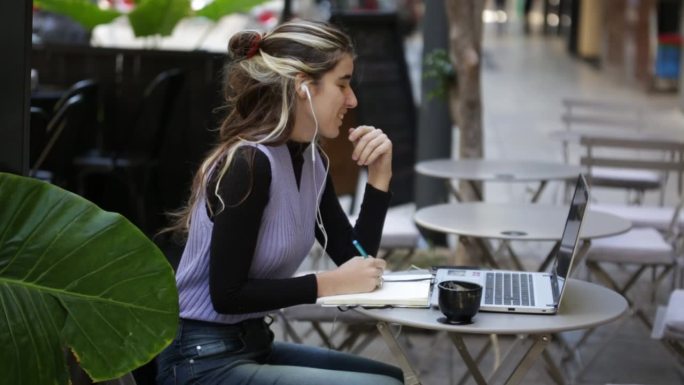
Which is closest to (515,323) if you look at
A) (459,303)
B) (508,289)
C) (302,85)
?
(459,303)

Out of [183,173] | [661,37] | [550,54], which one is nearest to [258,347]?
[183,173]

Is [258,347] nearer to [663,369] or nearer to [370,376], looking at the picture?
[370,376]

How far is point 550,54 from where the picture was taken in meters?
27.2

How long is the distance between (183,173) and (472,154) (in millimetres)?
2400

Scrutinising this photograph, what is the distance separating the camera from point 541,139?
1331 centimetres

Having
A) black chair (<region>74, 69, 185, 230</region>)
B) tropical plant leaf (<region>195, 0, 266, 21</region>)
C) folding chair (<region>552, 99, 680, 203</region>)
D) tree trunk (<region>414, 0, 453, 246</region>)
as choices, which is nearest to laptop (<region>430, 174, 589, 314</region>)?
folding chair (<region>552, 99, 680, 203</region>)

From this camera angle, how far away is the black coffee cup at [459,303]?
2.81 metres

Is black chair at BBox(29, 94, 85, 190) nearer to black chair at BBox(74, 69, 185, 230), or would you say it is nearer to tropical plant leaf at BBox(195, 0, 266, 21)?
black chair at BBox(74, 69, 185, 230)

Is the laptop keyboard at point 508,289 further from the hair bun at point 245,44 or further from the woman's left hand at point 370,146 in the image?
the hair bun at point 245,44

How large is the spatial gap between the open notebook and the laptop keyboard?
164mm


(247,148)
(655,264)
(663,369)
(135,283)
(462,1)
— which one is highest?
(462,1)

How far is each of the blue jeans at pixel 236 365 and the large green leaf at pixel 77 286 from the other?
45cm

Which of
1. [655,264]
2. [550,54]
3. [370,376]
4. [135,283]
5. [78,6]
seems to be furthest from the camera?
[550,54]

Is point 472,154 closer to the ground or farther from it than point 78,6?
closer to the ground
